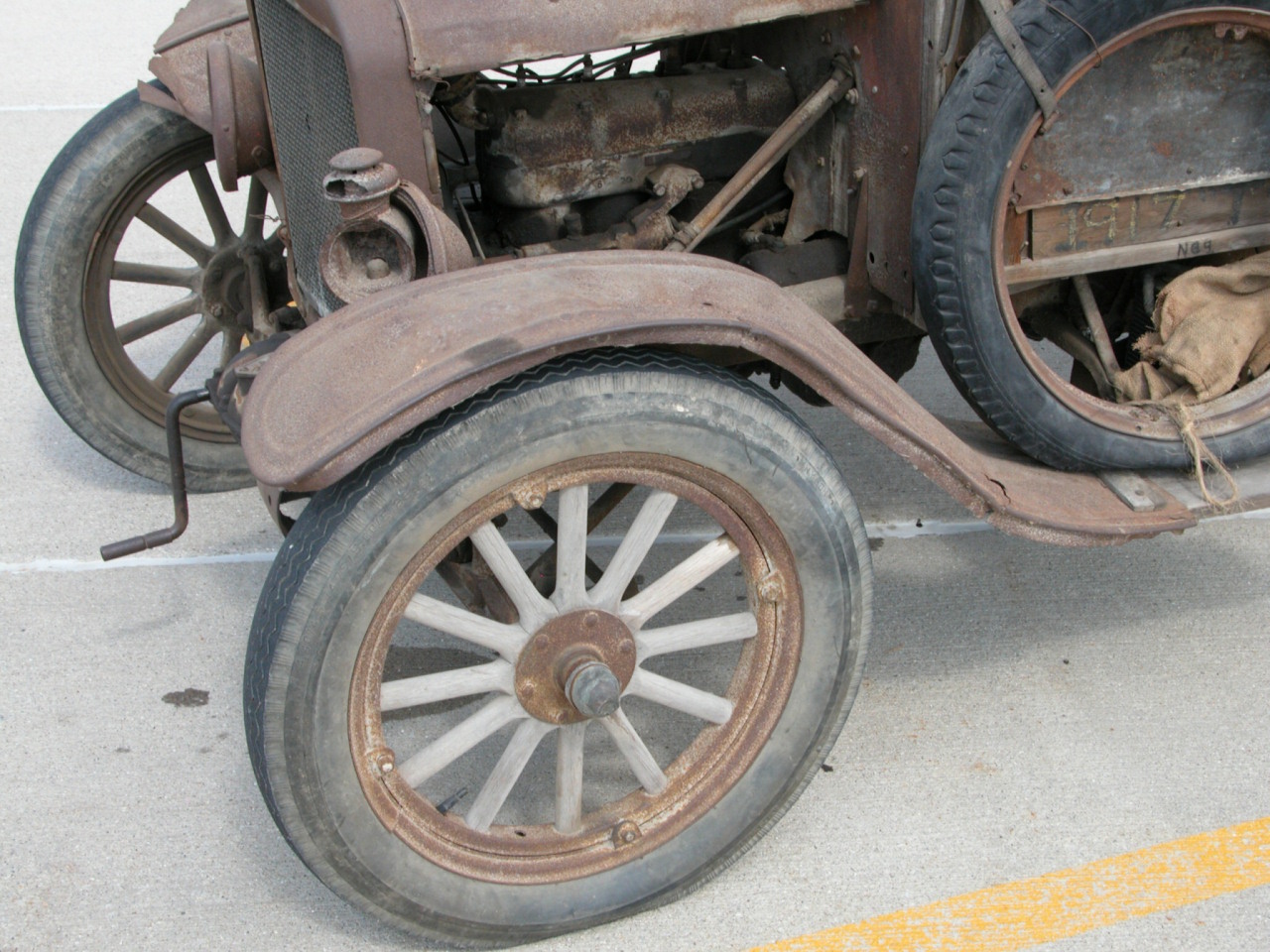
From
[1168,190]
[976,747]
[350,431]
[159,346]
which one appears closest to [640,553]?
[350,431]

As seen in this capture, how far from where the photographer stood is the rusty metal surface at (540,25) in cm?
228

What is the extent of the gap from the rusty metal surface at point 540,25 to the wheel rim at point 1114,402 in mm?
583

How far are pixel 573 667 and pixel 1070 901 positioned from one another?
1.07 metres

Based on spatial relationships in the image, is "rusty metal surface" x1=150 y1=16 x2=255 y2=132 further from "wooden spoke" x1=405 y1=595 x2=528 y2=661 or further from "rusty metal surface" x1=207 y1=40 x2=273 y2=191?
"wooden spoke" x1=405 y1=595 x2=528 y2=661

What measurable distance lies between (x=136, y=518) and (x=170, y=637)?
2.03 ft

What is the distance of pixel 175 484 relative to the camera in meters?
2.40

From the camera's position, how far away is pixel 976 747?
9.00 feet

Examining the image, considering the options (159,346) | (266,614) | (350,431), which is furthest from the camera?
(159,346)

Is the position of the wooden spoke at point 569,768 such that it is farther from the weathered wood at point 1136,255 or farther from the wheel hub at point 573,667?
the weathered wood at point 1136,255

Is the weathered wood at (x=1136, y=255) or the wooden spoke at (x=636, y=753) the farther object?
the weathered wood at (x=1136, y=255)

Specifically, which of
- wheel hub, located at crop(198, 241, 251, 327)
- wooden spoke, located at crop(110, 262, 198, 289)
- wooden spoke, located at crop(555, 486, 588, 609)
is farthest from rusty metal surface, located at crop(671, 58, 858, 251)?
wooden spoke, located at crop(110, 262, 198, 289)

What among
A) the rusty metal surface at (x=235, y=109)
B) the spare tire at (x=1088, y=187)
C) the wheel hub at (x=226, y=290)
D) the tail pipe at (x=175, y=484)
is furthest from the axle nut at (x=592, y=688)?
the wheel hub at (x=226, y=290)

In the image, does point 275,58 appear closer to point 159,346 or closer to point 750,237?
point 750,237

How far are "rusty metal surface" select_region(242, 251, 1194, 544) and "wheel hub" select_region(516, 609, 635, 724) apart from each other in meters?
0.48
